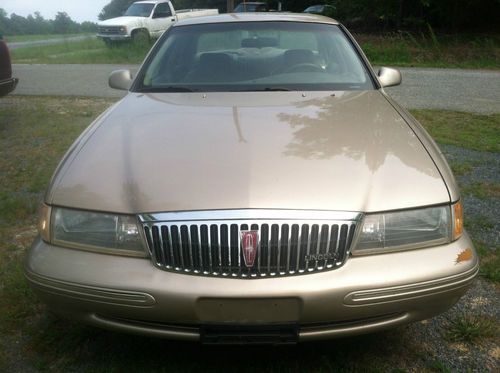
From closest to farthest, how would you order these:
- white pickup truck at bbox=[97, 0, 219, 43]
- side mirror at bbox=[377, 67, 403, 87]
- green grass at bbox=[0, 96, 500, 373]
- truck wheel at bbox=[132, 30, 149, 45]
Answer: green grass at bbox=[0, 96, 500, 373] < side mirror at bbox=[377, 67, 403, 87] < truck wheel at bbox=[132, 30, 149, 45] < white pickup truck at bbox=[97, 0, 219, 43]

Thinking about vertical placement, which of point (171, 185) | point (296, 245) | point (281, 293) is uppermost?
point (171, 185)

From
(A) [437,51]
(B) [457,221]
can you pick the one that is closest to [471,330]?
(B) [457,221]

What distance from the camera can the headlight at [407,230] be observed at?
208cm

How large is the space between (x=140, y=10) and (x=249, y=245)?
19178mm

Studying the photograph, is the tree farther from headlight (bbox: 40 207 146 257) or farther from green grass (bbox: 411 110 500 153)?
headlight (bbox: 40 207 146 257)

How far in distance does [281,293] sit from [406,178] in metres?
0.72

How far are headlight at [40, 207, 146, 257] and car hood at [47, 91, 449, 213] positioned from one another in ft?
0.14

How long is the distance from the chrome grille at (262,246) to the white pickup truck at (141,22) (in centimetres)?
1683

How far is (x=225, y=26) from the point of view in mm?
3902

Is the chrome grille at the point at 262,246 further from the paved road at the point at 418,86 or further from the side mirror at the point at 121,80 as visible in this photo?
the paved road at the point at 418,86

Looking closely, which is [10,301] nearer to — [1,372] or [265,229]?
[1,372]

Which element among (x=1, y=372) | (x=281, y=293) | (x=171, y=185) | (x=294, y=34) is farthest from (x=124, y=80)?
(x=281, y=293)

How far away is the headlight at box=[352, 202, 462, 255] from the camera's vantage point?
208cm

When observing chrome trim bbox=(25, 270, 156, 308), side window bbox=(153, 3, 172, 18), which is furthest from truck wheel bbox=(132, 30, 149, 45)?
chrome trim bbox=(25, 270, 156, 308)
